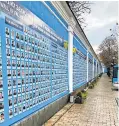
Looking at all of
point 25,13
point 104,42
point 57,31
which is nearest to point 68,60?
point 57,31

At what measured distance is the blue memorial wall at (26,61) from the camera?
14.7 ft

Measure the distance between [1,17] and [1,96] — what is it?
1423 mm

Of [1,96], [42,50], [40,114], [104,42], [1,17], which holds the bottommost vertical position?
[40,114]

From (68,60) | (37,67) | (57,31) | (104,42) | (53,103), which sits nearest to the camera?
(37,67)

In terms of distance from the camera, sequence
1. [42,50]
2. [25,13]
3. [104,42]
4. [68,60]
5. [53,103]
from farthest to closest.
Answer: [104,42], [68,60], [53,103], [42,50], [25,13]

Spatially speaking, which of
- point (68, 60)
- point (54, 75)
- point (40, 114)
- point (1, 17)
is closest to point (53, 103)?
point (54, 75)

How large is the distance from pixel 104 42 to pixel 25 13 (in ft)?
174

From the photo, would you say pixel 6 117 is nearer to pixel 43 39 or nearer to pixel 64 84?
pixel 43 39

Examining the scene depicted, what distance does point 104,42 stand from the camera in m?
57.0

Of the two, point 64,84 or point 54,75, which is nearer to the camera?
point 54,75

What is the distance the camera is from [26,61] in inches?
217

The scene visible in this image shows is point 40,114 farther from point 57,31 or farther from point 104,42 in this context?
point 104,42

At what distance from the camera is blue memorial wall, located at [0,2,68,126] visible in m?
4.48

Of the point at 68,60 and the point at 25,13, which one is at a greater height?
the point at 25,13
